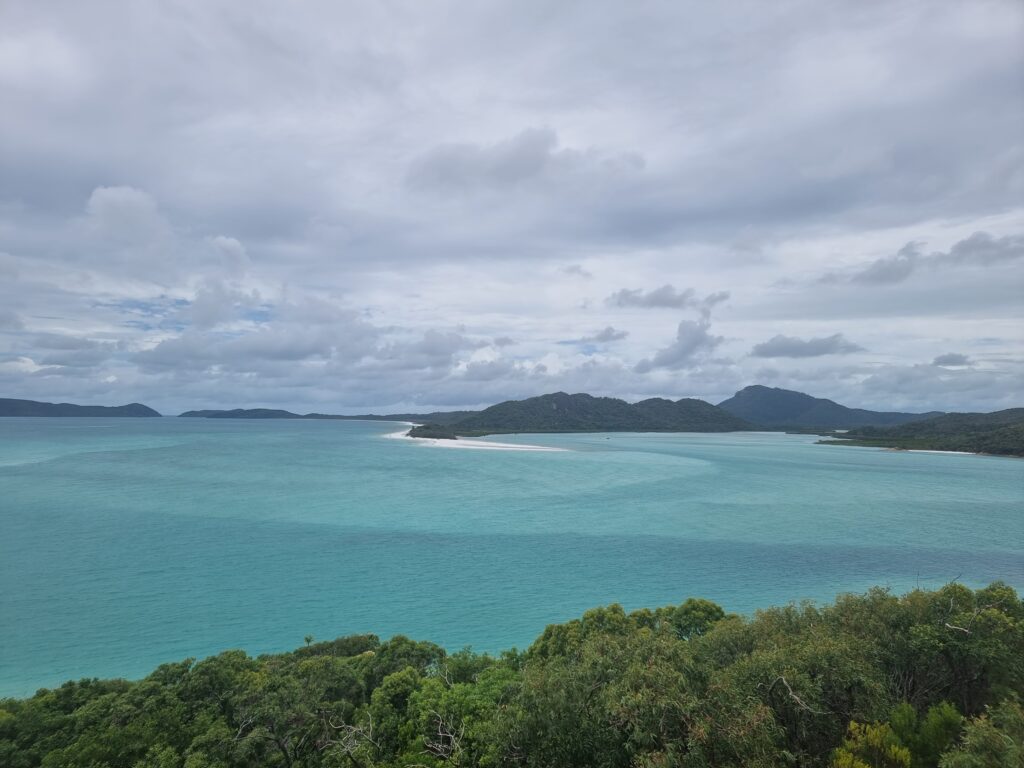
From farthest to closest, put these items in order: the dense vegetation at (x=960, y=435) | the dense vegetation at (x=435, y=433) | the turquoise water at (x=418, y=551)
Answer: the dense vegetation at (x=435, y=433) → the dense vegetation at (x=960, y=435) → the turquoise water at (x=418, y=551)

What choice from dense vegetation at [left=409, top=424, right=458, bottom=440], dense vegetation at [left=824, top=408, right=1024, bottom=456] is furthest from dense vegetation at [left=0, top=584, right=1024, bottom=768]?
dense vegetation at [left=409, top=424, right=458, bottom=440]

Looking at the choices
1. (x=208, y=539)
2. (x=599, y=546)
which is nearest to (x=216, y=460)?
(x=208, y=539)

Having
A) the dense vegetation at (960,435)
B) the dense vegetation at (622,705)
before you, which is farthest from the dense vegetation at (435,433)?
the dense vegetation at (622,705)

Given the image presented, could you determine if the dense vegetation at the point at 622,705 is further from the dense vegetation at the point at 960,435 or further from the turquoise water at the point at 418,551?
the dense vegetation at the point at 960,435

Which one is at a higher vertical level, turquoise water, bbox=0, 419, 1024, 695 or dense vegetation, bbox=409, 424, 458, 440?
dense vegetation, bbox=409, 424, 458, 440

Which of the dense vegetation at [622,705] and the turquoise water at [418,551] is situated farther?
the turquoise water at [418,551]

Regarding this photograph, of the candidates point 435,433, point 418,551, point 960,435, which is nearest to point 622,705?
point 418,551

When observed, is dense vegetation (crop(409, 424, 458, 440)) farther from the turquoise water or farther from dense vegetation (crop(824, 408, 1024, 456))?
dense vegetation (crop(824, 408, 1024, 456))
